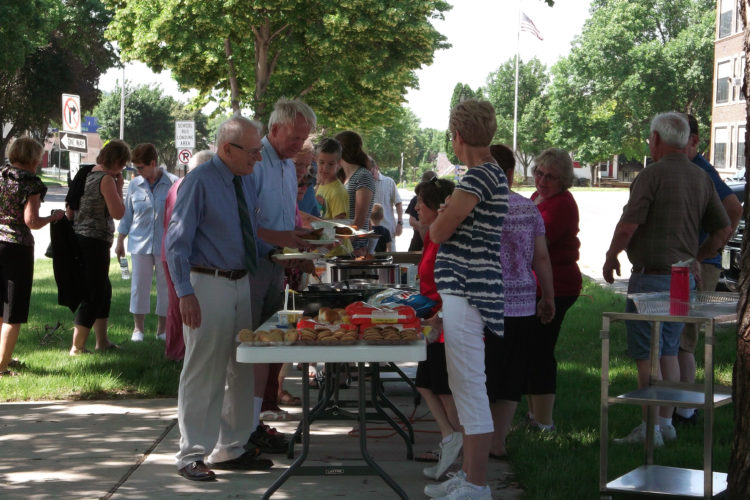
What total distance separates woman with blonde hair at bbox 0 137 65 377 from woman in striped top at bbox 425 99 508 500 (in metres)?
4.70

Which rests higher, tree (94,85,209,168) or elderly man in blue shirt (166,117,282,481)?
tree (94,85,209,168)

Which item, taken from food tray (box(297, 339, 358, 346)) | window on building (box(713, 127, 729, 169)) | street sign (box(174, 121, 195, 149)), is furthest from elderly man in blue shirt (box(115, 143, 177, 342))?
window on building (box(713, 127, 729, 169))

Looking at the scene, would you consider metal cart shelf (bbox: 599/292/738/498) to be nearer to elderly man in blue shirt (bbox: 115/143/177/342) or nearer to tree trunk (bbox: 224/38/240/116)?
elderly man in blue shirt (bbox: 115/143/177/342)

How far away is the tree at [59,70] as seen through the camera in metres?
42.5

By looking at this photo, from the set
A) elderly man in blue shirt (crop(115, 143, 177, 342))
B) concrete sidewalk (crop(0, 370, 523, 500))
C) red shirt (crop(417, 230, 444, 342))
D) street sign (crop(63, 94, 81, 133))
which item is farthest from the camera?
street sign (crop(63, 94, 81, 133))

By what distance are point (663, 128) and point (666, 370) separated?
1537 millimetres

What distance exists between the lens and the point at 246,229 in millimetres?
→ 5848

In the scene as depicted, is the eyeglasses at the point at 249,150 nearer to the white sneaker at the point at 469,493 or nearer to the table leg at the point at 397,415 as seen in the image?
the table leg at the point at 397,415

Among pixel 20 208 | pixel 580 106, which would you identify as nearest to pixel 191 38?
pixel 20 208

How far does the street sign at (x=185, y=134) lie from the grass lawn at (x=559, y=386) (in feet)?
48.1

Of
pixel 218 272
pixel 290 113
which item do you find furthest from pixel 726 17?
pixel 218 272

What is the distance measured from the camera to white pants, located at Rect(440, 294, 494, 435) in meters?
5.11

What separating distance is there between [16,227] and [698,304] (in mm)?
5812

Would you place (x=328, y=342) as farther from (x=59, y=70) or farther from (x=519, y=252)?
(x=59, y=70)
